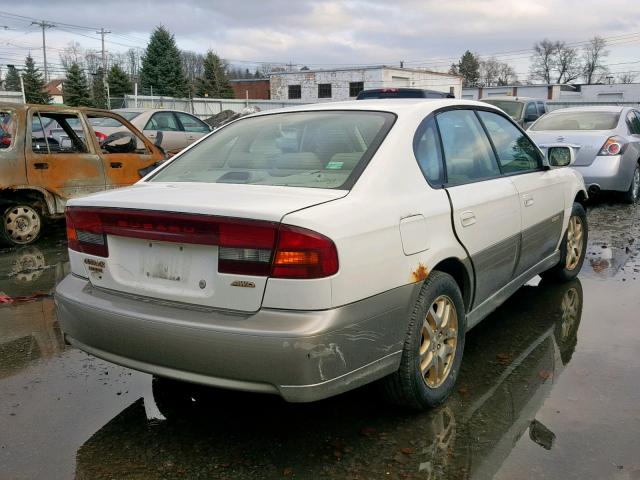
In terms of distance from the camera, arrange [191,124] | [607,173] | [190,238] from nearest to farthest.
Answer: [190,238]
[607,173]
[191,124]

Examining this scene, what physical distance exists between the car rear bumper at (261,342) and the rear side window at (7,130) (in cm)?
519

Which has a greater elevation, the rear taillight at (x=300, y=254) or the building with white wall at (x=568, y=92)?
the building with white wall at (x=568, y=92)

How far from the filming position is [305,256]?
2.46 meters

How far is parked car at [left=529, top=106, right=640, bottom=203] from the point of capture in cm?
920

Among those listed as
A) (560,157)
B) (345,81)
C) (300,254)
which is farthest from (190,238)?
(345,81)

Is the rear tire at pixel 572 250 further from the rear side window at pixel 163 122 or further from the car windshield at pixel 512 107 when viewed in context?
the rear side window at pixel 163 122

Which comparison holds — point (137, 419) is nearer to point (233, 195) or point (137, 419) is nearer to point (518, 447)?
point (233, 195)

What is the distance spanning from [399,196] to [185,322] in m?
1.16

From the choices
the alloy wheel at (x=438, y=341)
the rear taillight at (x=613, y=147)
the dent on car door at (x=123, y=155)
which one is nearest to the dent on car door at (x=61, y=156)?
the dent on car door at (x=123, y=155)

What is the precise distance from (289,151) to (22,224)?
5409 millimetres

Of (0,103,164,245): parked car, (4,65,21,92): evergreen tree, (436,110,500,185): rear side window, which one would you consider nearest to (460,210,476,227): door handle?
(436,110,500,185): rear side window

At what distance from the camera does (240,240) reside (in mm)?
2516

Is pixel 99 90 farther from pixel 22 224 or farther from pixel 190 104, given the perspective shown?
pixel 22 224

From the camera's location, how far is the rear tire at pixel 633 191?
9719 millimetres
